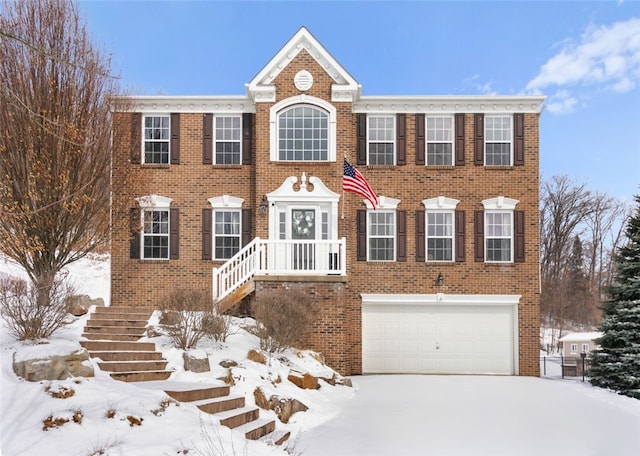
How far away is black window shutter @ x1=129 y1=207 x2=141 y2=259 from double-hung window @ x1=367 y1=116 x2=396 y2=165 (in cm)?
719

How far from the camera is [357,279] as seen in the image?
16609 mm

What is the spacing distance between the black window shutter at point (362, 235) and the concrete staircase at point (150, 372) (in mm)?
7100

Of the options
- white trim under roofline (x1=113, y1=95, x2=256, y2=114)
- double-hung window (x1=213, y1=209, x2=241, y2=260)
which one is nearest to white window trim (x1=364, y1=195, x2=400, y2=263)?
double-hung window (x1=213, y1=209, x2=241, y2=260)

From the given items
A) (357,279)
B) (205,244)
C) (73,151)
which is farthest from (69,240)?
(357,279)

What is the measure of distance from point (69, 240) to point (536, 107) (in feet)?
44.8

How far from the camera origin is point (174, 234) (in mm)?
16672

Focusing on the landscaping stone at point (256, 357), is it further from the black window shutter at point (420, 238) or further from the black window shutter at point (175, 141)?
the black window shutter at point (175, 141)

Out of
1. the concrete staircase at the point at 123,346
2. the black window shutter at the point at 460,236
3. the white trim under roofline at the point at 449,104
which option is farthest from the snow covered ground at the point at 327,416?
the white trim under roofline at the point at 449,104

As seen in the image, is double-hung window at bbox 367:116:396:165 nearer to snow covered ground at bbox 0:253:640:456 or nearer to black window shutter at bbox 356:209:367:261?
black window shutter at bbox 356:209:367:261

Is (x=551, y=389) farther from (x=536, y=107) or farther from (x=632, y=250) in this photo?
(x=536, y=107)

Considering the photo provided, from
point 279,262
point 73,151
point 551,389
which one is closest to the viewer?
point 73,151

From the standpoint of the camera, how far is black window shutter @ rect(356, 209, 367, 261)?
1669 centimetres

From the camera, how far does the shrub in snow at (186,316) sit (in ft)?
34.1

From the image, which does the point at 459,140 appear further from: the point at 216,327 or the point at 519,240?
the point at 216,327
